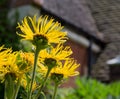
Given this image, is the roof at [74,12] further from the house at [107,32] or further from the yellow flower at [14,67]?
the yellow flower at [14,67]

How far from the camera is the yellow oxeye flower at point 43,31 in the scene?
54.4 inches

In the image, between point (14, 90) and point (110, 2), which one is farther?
point (110, 2)

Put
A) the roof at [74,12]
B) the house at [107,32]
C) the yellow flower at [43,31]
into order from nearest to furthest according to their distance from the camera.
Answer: the yellow flower at [43,31] < the roof at [74,12] < the house at [107,32]

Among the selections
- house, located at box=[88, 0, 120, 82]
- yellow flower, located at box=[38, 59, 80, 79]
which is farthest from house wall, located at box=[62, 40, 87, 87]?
yellow flower, located at box=[38, 59, 80, 79]

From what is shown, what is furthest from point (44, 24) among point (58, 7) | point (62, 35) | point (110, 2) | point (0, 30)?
point (110, 2)

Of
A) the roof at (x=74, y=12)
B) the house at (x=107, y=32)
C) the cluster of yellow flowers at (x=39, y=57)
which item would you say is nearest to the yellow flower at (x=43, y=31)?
the cluster of yellow flowers at (x=39, y=57)

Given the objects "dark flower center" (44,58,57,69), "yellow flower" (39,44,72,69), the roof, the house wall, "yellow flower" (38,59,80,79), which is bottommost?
the house wall

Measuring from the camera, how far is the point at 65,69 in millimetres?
1472

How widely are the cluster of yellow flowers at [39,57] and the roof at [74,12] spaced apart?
13.2 meters

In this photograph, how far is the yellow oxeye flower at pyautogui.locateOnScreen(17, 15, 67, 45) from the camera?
1.38 meters

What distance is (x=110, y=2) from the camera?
19.1 metres

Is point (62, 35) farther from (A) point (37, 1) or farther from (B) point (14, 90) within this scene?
(A) point (37, 1)

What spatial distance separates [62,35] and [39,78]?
214 millimetres

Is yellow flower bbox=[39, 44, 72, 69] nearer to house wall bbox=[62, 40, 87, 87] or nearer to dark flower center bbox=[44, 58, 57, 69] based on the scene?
dark flower center bbox=[44, 58, 57, 69]
